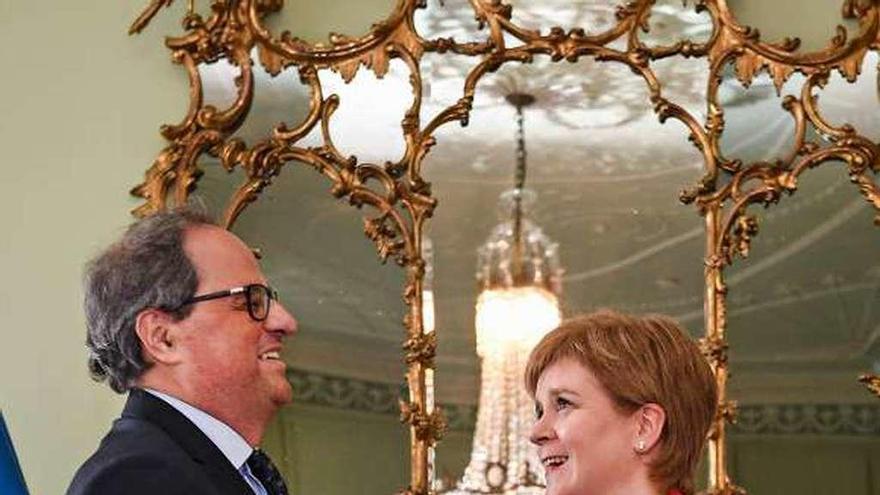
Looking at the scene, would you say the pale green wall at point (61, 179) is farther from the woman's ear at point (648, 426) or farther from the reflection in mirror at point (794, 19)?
the woman's ear at point (648, 426)

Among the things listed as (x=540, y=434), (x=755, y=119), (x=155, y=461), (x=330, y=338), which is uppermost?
(x=755, y=119)

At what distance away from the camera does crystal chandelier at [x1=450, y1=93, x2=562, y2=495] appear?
3732 millimetres

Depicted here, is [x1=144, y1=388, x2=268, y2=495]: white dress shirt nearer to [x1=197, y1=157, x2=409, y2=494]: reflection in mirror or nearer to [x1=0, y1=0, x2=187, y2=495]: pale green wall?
[x1=197, y1=157, x2=409, y2=494]: reflection in mirror

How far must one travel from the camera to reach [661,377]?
2.85 m

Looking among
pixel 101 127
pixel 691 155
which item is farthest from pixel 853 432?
pixel 101 127

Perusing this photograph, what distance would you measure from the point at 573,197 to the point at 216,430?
1.27 metres

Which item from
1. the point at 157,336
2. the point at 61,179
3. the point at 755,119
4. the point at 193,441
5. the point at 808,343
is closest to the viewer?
the point at 193,441

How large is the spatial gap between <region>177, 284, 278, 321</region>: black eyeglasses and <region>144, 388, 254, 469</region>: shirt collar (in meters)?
0.17

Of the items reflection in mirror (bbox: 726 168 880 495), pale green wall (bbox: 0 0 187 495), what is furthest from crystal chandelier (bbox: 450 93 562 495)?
pale green wall (bbox: 0 0 187 495)

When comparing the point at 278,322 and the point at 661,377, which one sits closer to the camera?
the point at 661,377

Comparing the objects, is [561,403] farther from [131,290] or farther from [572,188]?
[572,188]

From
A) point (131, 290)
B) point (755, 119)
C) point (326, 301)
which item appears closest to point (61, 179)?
point (326, 301)

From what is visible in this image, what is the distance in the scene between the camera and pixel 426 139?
391 centimetres

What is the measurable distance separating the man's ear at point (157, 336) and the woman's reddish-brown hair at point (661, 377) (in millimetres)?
625
